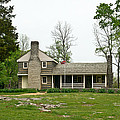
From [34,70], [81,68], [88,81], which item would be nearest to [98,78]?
[88,81]

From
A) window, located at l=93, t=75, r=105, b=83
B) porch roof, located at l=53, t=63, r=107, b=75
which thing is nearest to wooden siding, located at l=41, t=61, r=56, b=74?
porch roof, located at l=53, t=63, r=107, b=75

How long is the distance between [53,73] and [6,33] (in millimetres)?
10662

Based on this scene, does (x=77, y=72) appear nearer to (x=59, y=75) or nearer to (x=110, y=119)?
(x=59, y=75)

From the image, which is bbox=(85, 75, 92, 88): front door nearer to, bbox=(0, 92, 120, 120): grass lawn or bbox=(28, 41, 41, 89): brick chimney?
bbox=(28, 41, 41, 89): brick chimney

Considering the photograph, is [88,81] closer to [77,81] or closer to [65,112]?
[77,81]

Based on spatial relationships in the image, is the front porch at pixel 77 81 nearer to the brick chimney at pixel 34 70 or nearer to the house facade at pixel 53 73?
the house facade at pixel 53 73

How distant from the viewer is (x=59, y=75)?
39.1m

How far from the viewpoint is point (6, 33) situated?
30531mm

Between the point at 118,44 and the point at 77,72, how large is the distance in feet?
25.7

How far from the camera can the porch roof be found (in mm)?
36969

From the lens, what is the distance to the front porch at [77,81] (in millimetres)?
37344

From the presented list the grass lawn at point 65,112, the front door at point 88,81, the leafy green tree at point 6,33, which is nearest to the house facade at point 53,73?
the front door at point 88,81

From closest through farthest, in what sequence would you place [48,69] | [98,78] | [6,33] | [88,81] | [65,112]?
[65,112]
[6,33]
[48,69]
[98,78]
[88,81]

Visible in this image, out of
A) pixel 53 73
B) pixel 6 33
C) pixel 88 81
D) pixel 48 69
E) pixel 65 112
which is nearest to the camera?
pixel 65 112
